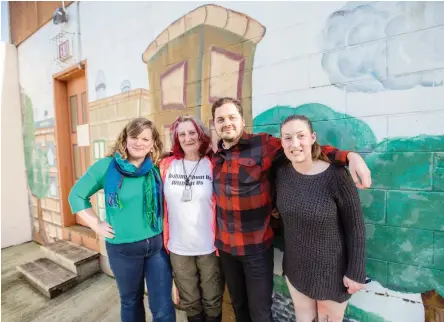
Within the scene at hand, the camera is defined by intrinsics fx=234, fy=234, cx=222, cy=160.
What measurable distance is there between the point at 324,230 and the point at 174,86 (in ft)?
6.10

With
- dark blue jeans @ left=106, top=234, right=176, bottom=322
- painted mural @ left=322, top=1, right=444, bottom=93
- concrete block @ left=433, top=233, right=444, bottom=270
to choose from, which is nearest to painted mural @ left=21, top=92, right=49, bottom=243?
dark blue jeans @ left=106, top=234, right=176, bottom=322

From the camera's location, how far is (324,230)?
1.18 metres

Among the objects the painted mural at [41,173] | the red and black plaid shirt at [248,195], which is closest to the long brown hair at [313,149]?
the red and black plaid shirt at [248,195]

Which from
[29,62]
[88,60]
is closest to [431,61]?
[88,60]

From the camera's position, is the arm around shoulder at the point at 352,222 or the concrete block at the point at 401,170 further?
the concrete block at the point at 401,170

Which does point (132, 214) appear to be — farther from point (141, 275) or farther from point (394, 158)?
point (394, 158)

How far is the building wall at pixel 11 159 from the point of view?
4305 millimetres

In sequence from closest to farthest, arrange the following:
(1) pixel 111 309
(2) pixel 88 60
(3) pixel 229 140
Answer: (3) pixel 229 140 < (1) pixel 111 309 < (2) pixel 88 60

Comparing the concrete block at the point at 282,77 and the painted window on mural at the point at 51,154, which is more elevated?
the concrete block at the point at 282,77

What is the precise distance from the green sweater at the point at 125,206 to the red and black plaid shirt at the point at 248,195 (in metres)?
0.55

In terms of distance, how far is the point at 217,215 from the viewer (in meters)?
1.56

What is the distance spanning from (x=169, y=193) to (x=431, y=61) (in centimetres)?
167

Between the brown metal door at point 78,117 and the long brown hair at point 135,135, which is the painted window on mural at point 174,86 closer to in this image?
the long brown hair at point 135,135

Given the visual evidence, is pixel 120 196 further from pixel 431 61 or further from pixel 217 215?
pixel 431 61
